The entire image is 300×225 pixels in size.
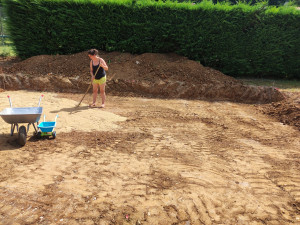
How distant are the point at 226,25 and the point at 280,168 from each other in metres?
7.78

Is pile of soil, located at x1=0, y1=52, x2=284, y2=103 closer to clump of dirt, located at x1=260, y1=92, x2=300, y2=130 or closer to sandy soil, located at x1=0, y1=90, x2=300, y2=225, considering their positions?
clump of dirt, located at x1=260, y1=92, x2=300, y2=130

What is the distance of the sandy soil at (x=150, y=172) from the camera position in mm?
2912

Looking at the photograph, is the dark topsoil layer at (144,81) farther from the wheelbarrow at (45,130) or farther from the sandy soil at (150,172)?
the wheelbarrow at (45,130)

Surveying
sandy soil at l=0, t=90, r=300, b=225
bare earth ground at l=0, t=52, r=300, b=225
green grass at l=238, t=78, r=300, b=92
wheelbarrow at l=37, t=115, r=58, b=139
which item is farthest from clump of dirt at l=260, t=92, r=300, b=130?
wheelbarrow at l=37, t=115, r=58, b=139

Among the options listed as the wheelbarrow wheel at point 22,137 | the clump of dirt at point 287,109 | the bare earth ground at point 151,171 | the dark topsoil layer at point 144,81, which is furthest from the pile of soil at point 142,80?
the wheelbarrow wheel at point 22,137

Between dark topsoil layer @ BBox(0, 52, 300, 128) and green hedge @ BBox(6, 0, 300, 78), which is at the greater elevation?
green hedge @ BBox(6, 0, 300, 78)

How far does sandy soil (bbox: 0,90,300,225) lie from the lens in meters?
2.91

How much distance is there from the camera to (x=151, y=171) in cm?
384

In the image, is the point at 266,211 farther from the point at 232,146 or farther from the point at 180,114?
the point at 180,114

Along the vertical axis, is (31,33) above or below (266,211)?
above

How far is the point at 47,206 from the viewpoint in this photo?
288 cm

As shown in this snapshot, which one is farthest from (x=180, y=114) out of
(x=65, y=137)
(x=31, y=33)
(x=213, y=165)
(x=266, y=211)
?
(x=31, y=33)

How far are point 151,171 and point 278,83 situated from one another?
9225 millimetres

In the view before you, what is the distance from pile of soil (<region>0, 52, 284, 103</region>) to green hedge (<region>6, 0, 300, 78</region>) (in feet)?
3.79
